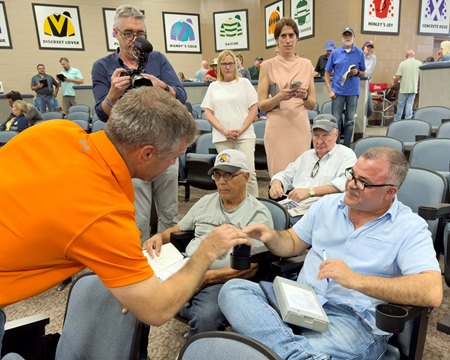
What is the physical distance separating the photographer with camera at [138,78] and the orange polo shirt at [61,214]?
0.89 m

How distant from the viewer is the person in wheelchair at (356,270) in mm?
1182

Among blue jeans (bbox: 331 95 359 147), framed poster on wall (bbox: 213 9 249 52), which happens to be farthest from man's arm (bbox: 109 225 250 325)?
framed poster on wall (bbox: 213 9 249 52)

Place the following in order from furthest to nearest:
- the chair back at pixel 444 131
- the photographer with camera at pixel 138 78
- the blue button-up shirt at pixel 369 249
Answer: the chair back at pixel 444 131 < the photographer with camera at pixel 138 78 < the blue button-up shirt at pixel 369 249

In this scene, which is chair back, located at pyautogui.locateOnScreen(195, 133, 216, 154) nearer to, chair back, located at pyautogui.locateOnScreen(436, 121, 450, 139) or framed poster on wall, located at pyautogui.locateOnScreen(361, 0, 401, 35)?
chair back, located at pyautogui.locateOnScreen(436, 121, 450, 139)

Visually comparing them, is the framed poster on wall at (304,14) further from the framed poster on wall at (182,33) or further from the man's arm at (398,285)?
the man's arm at (398,285)

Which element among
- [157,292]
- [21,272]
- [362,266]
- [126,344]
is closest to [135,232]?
[157,292]

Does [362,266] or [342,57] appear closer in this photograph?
[362,266]

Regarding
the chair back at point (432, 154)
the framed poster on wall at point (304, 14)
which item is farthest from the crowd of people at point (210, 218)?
the framed poster on wall at point (304, 14)

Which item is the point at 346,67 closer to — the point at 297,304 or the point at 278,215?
the point at 278,215

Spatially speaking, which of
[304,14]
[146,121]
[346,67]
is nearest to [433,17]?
[304,14]

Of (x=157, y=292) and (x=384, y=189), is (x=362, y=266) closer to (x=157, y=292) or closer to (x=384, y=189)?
(x=384, y=189)

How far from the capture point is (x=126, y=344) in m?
1.07

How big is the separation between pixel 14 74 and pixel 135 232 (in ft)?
35.1

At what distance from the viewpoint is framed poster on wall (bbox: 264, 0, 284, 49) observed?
380 inches
